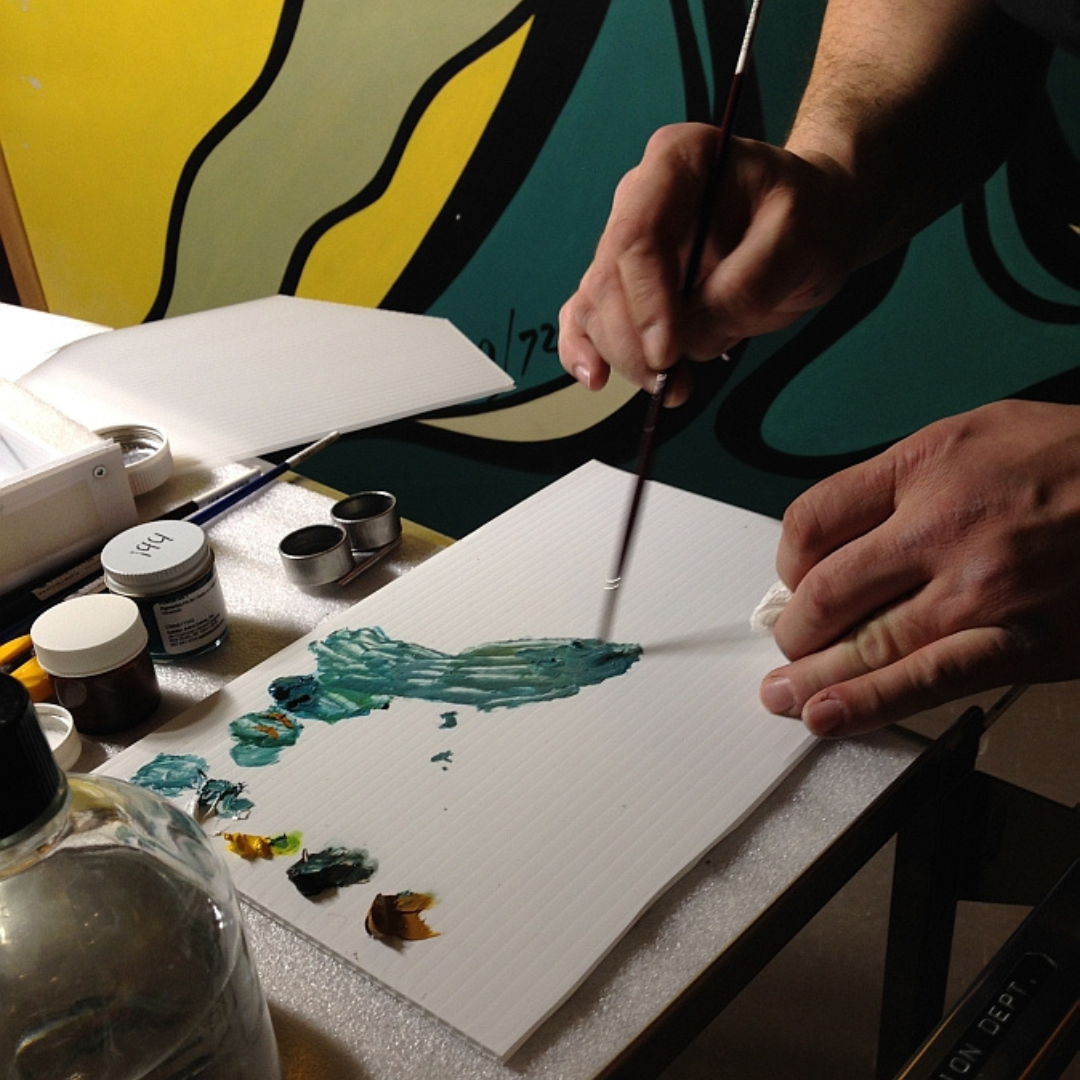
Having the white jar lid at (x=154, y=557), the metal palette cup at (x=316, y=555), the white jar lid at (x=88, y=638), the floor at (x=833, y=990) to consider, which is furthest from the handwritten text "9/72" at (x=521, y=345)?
the white jar lid at (x=88, y=638)

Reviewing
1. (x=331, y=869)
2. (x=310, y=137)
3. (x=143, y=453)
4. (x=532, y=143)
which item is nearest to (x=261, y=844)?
(x=331, y=869)

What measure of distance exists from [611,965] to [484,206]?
67.8 inches

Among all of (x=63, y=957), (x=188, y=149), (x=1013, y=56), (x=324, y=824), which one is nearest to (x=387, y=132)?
(x=188, y=149)

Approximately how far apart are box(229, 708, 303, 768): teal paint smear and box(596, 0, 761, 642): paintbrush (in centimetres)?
23

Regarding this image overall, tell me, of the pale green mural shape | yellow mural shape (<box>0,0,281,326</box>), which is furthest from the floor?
yellow mural shape (<box>0,0,281,326</box>)

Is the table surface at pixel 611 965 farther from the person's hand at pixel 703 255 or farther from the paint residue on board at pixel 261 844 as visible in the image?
the person's hand at pixel 703 255

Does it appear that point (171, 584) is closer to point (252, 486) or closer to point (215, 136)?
point (252, 486)

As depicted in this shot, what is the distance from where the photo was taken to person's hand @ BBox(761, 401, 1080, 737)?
0.65m

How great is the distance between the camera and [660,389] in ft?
2.80

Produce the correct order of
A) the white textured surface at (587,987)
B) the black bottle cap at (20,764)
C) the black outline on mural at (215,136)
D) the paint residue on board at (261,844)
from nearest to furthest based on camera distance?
the black bottle cap at (20,764), the white textured surface at (587,987), the paint residue on board at (261,844), the black outline on mural at (215,136)

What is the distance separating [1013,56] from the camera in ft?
3.28

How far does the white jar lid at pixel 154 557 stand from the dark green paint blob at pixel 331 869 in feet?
0.86

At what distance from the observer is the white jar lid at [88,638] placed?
2.30 feet

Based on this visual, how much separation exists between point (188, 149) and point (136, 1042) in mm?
2284
